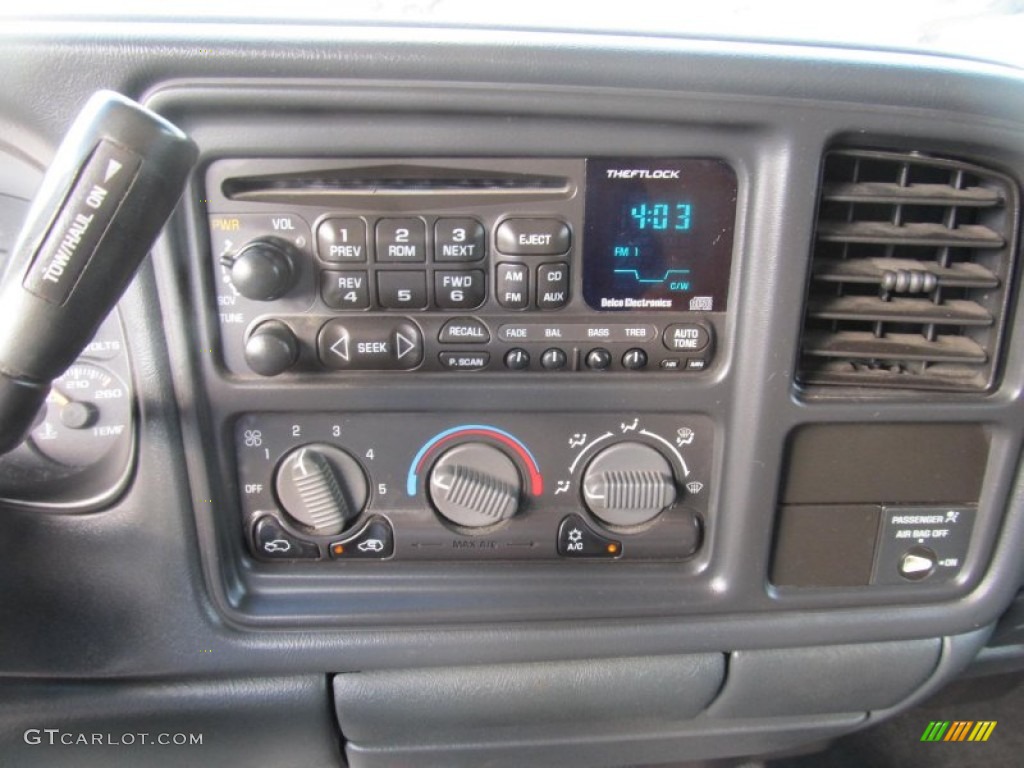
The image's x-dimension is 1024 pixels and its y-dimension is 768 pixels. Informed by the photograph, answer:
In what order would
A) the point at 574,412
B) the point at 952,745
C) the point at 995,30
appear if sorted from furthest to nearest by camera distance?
the point at 952,745, the point at 995,30, the point at 574,412

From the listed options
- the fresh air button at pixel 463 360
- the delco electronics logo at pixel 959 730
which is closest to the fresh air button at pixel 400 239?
the fresh air button at pixel 463 360

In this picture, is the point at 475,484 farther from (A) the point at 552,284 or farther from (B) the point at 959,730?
(B) the point at 959,730

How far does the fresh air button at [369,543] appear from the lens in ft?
2.89

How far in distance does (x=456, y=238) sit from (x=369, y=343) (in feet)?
0.44

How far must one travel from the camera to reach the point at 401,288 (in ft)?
2.52

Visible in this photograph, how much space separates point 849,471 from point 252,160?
2.28ft

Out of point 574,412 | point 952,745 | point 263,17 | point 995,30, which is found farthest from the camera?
point 952,745

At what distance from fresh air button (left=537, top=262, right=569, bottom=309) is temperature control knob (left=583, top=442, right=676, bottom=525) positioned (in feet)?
0.59

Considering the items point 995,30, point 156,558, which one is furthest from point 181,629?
point 995,30

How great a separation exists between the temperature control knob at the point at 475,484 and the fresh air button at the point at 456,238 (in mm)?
206

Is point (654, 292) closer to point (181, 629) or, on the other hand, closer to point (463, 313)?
point (463, 313)

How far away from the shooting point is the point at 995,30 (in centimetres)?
94

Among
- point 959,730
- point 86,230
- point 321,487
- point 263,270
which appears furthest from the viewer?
point 959,730

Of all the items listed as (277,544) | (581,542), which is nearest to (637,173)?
(581,542)
